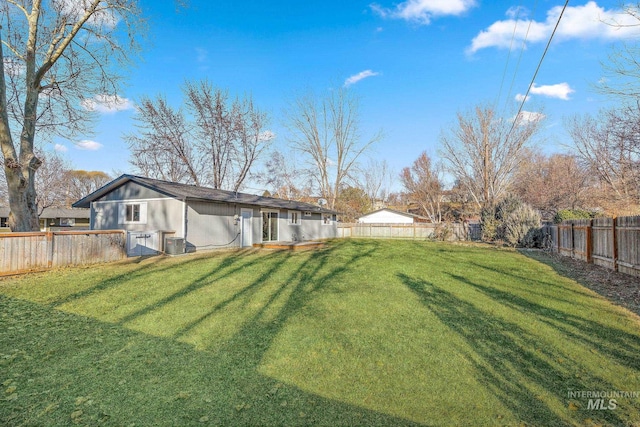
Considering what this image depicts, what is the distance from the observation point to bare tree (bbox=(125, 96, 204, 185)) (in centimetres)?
2458

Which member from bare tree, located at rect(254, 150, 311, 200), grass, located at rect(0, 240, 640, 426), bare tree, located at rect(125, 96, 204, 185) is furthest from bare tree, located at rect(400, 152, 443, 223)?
grass, located at rect(0, 240, 640, 426)

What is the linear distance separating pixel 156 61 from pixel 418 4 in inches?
481

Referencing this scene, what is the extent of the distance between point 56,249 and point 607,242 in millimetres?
15862

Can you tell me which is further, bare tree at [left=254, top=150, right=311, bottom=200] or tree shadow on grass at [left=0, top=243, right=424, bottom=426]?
bare tree at [left=254, top=150, right=311, bottom=200]

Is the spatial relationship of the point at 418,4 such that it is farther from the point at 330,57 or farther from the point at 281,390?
the point at 281,390

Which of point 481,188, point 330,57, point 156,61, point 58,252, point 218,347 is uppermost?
point 330,57

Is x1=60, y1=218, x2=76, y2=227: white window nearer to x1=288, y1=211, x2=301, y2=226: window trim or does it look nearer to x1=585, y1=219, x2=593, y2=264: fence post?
x1=288, y1=211, x2=301, y2=226: window trim

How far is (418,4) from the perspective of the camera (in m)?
12.6

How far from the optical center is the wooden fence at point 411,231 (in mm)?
24281

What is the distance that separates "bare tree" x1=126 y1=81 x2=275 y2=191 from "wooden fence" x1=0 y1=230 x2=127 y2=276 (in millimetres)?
16695

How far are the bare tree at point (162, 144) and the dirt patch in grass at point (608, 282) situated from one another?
2616cm

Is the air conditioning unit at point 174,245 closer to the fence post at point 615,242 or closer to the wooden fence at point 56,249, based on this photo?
the wooden fence at point 56,249

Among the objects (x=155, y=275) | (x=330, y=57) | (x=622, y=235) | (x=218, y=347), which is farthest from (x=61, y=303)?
(x=330, y=57)

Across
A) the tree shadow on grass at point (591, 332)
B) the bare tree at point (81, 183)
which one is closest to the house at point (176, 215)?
the tree shadow on grass at point (591, 332)
